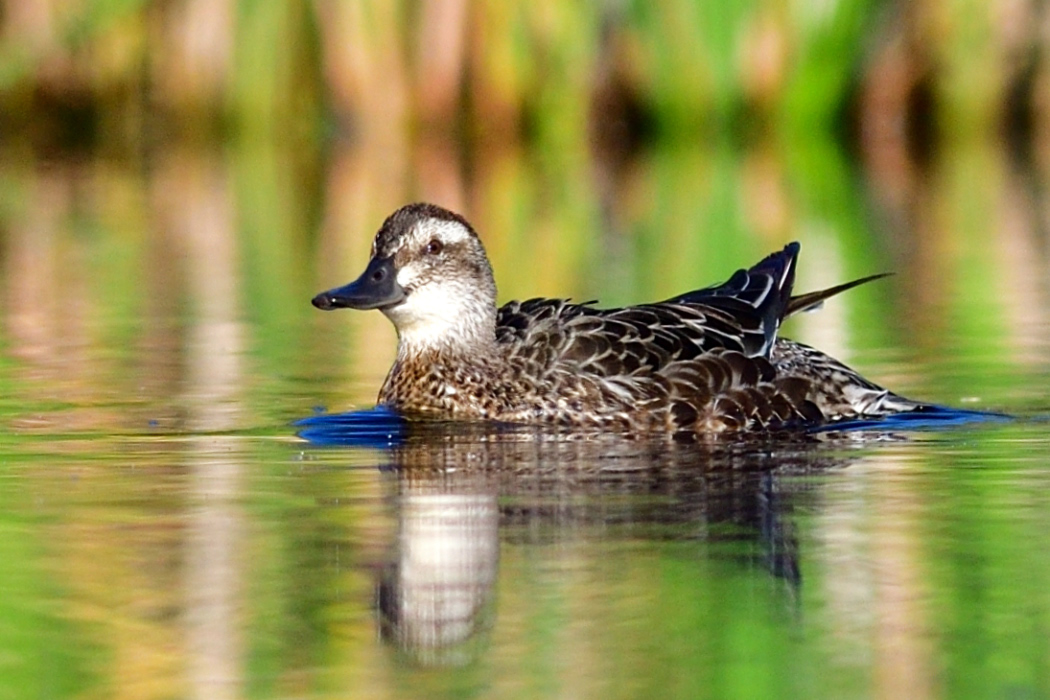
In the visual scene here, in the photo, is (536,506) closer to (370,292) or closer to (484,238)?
(370,292)

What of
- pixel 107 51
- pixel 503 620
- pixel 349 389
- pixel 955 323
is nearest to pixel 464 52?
pixel 107 51

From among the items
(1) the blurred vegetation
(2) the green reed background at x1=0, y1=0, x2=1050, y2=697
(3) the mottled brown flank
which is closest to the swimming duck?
(3) the mottled brown flank

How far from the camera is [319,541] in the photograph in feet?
19.0

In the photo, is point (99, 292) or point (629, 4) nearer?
point (99, 292)

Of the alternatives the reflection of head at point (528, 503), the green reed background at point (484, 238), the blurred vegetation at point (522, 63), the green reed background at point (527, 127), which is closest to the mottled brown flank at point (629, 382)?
the reflection of head at point (528, 503)

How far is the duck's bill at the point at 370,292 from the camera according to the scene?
26.9 ft

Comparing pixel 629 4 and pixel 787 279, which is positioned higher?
pixel 629 4

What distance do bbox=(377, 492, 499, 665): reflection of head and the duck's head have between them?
6.84 ft

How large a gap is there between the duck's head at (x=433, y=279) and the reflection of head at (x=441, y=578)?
2.08m

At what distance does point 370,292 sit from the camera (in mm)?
8312

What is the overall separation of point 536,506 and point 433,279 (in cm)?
246

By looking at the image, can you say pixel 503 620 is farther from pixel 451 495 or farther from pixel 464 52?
pixel 464 52

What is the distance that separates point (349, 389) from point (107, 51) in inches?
411

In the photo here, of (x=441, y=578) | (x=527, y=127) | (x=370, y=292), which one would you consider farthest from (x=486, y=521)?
(x=527, y=127)
